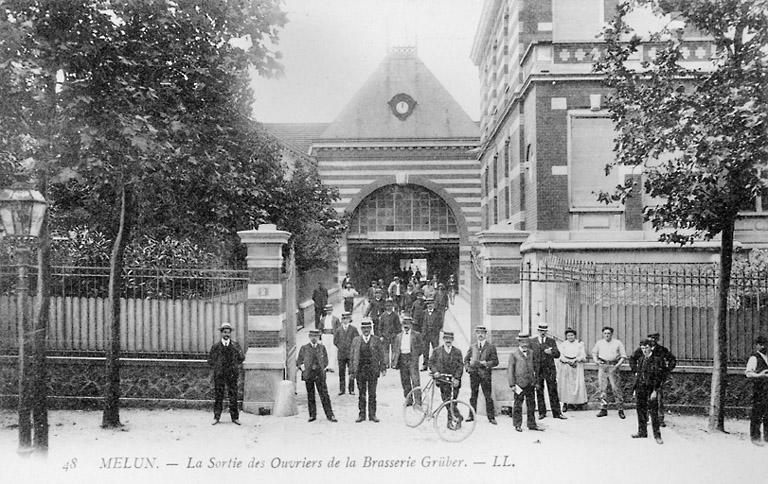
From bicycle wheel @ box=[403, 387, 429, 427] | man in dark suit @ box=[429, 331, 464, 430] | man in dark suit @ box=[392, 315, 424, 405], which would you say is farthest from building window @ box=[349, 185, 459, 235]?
man in dark suit @ box=[429, 331, 464, 430]

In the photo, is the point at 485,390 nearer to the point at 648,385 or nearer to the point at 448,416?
the point at 448,416

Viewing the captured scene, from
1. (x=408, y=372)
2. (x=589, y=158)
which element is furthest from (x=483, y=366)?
(x=589, y=158)

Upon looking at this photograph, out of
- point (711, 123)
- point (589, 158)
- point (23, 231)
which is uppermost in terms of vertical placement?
point (589, 158)

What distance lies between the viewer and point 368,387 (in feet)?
29.8

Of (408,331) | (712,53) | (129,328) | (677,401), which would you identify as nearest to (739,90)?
(677,401)

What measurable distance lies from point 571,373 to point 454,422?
2.55m

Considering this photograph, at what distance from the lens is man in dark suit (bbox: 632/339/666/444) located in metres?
8.13

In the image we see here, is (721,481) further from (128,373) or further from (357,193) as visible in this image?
(357,193)

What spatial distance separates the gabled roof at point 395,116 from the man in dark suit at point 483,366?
1791 cm

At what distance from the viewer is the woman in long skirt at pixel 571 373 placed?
9.54 meters

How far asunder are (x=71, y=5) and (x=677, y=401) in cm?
1043

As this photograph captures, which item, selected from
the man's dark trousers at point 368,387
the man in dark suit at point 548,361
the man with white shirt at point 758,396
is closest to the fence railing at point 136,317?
the man's dark trousers at point 368,387

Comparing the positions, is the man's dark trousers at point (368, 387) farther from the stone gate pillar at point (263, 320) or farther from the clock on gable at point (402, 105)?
the clock on gable at point (402, 105)

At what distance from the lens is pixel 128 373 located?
31.0 ft
